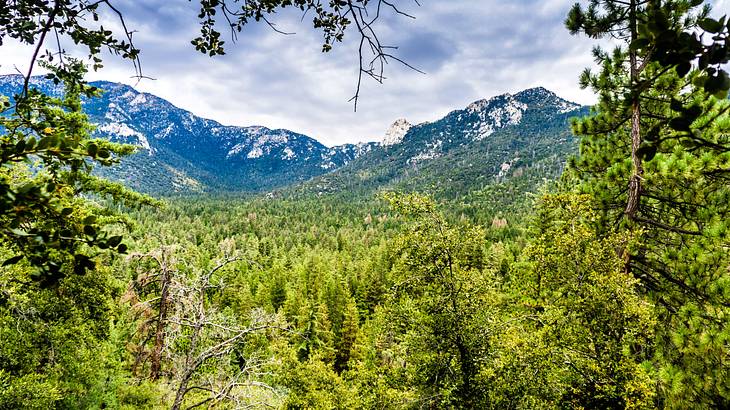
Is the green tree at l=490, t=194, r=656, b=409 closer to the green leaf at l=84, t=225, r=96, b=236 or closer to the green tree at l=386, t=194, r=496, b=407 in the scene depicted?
the green tree at l=386, t=194, r=496, b=407

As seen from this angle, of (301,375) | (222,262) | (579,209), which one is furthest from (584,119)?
(301,375)

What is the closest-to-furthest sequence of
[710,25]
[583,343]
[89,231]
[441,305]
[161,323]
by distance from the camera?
[710,25] → [89,231] → [583,343] → [441,305] → [161,323]

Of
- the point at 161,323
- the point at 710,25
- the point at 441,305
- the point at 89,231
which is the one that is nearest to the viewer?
the point at 710,25

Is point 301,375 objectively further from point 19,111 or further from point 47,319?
point 19,111

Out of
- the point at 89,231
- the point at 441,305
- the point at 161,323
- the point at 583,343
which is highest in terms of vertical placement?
the point at 89,231

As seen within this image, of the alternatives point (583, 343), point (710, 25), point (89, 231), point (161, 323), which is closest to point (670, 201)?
point (583, 343)

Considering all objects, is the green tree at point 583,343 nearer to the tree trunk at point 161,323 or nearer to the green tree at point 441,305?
the green tree at point 441,305

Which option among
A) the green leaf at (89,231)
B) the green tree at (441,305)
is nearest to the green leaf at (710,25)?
the green leaf at (89,231)

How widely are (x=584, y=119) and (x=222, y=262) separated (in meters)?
8.99

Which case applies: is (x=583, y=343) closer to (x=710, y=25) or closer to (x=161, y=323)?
(x=710, y=25)

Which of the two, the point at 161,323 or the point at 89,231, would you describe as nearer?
the point at 89,231

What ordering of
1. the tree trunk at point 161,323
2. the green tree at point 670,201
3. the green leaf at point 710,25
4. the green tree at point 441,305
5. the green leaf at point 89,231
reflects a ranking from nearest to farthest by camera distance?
the green leaf at point 710,25
the green leaf at point 89,231
the green tree at point 670,201
the green tree at point 441,305
the tree trunk at point 161,323

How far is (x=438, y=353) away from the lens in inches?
268

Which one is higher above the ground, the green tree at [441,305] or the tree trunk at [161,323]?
the green tree at [441,305]
